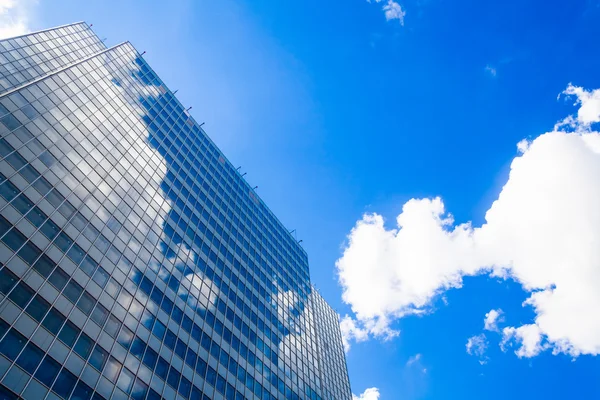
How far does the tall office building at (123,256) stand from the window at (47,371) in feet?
0.24

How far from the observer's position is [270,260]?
72.1 m

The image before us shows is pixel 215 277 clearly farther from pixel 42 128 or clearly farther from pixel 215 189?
pixel 42 128

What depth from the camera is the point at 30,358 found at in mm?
24672

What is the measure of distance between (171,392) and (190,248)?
62.5ft

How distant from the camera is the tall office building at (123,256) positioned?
27781mm

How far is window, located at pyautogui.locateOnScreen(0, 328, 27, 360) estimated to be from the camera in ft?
76.9

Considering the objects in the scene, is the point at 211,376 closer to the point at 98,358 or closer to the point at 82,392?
the point at 98,358

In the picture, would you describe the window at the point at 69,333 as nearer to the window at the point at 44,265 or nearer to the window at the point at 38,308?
the window at the point at 38,308

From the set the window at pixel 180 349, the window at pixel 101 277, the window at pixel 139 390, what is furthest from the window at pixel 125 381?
the window at pixel 101 277

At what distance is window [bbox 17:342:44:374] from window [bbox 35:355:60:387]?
41 cm

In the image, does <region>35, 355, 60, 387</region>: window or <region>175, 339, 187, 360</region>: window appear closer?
<region>35, 355, 60, 387</region>: window

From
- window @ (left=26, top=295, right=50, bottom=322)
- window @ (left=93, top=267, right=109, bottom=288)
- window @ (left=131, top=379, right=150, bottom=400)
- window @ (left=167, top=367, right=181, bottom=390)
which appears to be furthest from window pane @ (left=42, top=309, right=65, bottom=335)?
window @ (left=167, top=367, right=181, bottom=390)

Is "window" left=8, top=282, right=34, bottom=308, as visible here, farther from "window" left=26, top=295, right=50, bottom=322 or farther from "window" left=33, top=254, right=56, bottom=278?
"window" left=33, top=254, right=56, bottom=278

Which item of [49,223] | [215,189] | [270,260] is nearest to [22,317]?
[49,223]
